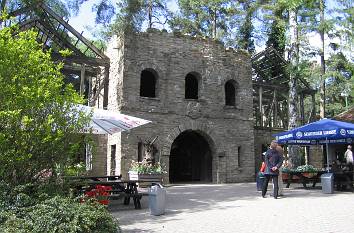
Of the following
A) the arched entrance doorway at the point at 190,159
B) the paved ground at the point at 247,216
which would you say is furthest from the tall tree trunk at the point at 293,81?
the paved ground at the point at 247,216

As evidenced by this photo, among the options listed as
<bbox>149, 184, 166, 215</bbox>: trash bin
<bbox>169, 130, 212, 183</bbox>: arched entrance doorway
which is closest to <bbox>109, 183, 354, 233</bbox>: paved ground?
<bbox>149, 184, 166, 215</bbox>: trash bin

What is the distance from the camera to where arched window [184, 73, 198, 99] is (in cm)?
1878

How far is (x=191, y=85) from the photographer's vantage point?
63.8 ft

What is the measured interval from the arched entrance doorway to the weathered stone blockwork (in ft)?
4.57

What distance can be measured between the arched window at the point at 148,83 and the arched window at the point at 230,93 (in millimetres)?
3782

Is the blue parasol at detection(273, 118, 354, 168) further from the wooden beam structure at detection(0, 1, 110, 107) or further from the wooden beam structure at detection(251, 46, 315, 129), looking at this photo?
the wooden beam structure at detection(251, 46, 315, 129)

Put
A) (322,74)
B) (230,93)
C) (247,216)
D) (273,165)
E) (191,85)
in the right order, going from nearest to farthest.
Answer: (247,216), (273,165), (191,85), (230,93), (322,74)

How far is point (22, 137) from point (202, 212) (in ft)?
12.9

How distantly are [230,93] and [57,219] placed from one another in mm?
15310

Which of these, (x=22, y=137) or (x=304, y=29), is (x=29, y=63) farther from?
(x=304, y=29)

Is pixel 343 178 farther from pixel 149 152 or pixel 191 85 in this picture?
pixel 191 85

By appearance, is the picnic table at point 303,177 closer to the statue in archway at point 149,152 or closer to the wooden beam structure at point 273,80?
the statue in archway at point 149,152

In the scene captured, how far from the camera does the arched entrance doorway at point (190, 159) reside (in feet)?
64.3

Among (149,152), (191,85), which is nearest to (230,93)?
(191,85)
